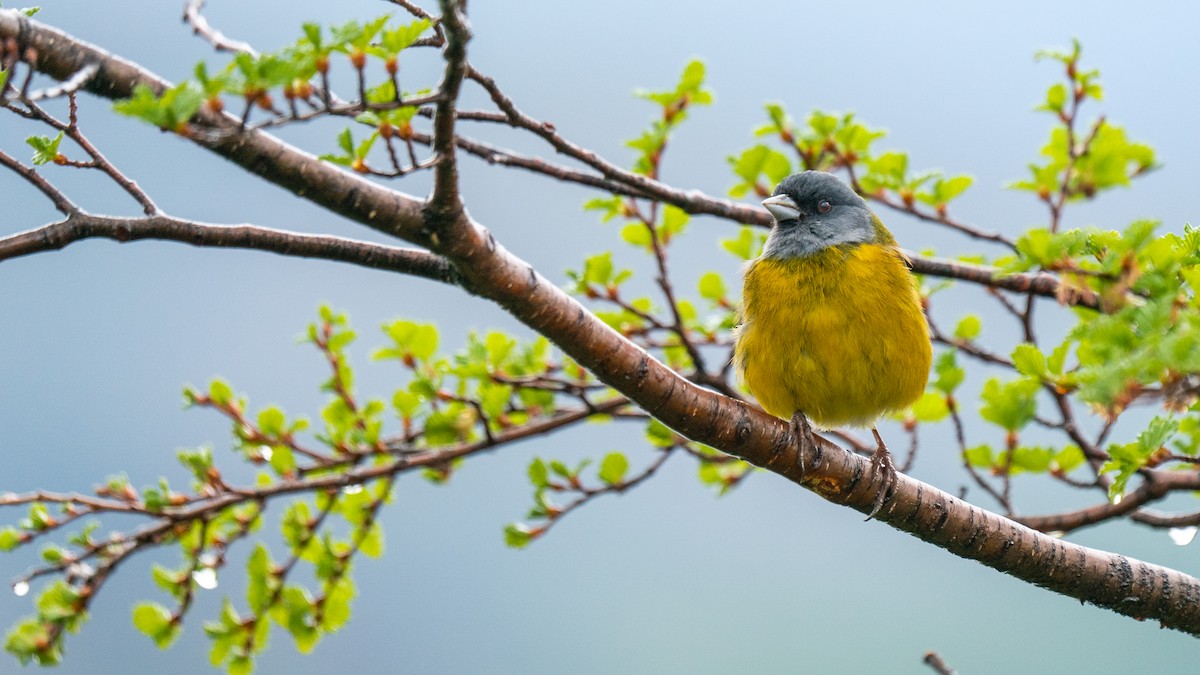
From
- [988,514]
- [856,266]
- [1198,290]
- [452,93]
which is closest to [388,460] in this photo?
[856,266]

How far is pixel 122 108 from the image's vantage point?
Result: 1.62 m

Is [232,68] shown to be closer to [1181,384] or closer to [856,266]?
[1181,384]

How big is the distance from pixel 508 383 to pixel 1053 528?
1867mm

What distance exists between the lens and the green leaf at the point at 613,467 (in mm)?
4008

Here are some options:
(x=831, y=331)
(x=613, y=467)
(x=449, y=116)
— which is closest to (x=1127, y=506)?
(x=831, y=331)

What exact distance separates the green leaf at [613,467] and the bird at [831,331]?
20.5 inches

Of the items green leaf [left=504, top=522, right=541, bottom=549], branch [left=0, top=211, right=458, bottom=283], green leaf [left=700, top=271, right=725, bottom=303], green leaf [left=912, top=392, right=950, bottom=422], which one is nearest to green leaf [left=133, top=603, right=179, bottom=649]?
green leaf [left=504, top=522, right=541, bottom=549]

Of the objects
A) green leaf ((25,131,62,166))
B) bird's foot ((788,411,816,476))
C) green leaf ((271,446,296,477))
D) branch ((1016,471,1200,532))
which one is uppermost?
branch ((1016,471,1200,532))

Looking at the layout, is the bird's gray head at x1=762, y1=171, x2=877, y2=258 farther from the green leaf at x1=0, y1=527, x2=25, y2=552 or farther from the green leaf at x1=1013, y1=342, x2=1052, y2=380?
the green leaf at x1=0, y1=527, x2=25, y2=552

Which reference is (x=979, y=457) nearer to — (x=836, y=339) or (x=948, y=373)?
(x=948, y=373)

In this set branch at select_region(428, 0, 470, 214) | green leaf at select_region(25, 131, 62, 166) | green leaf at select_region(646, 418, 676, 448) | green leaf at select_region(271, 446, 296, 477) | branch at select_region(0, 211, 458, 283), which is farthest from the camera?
green leaf at select_region(646, 418, 676, 448)

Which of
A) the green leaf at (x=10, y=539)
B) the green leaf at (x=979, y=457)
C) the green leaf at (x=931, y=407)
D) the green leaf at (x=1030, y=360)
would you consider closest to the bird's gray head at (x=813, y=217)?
the green leaf at (x=931, y=407)

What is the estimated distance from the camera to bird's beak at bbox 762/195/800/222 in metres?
4.03

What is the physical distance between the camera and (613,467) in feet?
13.2
